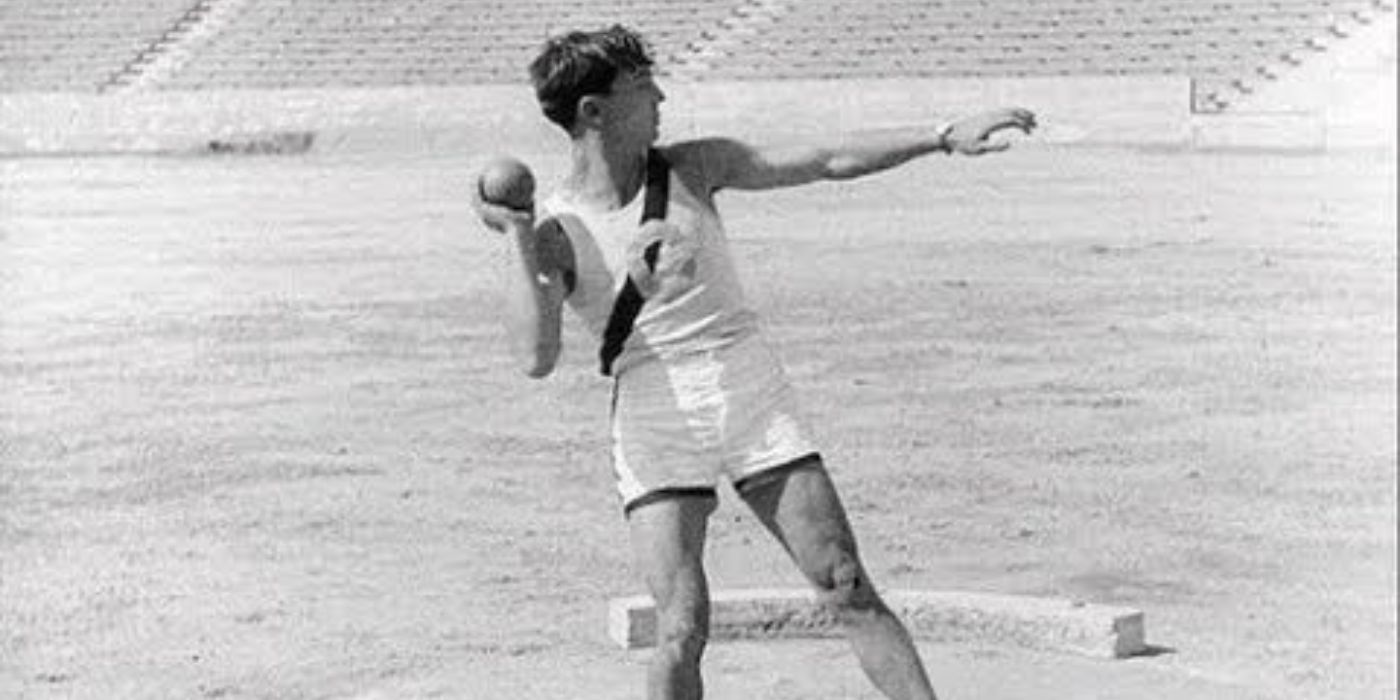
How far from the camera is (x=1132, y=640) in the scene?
25.6 ft

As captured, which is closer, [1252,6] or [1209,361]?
[1209,361]

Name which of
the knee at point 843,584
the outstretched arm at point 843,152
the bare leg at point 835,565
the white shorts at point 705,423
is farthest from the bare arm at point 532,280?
the knee at point 843,584

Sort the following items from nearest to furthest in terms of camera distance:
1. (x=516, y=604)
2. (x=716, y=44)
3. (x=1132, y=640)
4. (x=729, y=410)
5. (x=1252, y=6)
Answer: (x=729, y=410) < (x=1132, y=640) < (x=516, y=604) < (x=1252, y=6) < (x=716, y=44)

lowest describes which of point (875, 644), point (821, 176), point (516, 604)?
point (516, 604)

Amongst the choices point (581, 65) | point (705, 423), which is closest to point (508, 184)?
point (581, 65)

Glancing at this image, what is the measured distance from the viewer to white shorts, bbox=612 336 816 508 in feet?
18.8

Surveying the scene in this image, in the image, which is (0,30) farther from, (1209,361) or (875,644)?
(875,644)

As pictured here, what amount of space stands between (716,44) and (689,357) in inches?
1626

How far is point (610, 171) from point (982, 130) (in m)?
0.78

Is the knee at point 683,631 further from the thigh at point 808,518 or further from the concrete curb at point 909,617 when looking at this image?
the concrete curb at point 909,617

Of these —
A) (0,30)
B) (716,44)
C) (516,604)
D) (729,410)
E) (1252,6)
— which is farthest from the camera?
(0,30)

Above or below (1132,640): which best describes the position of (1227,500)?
below

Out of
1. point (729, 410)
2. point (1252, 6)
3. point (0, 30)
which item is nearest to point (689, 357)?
point (729, 410)

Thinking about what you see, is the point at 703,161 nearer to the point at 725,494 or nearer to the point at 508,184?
the point at 508,184
